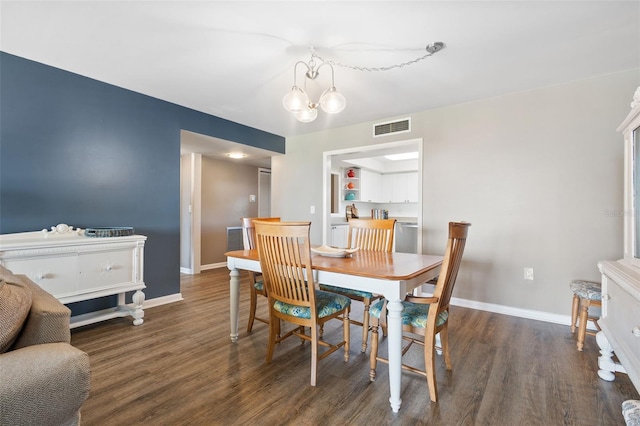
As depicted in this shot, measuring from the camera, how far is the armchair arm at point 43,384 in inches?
28.2

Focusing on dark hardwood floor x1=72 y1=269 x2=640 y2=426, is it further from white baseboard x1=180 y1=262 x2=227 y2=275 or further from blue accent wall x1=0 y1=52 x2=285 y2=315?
white baseboard x1=180 y1=262 x2=227 y2=275

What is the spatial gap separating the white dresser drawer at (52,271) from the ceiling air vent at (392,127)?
3.55 meters

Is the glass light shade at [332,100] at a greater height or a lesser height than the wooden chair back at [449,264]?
greater

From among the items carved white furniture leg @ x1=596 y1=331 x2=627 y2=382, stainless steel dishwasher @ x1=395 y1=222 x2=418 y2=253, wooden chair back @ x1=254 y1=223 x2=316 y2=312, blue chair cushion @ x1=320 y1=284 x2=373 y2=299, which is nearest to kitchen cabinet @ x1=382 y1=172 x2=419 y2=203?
stainless steel dishwasher @ x1=395 y1=222 x2=418 y2=253

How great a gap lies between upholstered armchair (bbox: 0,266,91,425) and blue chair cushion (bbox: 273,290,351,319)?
1.18 metres

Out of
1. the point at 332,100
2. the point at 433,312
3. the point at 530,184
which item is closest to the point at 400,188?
the point at 530,184

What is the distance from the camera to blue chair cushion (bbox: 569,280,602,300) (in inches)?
91.1

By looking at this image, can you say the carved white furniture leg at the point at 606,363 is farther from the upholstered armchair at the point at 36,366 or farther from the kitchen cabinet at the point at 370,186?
the kitchen cabinet at the point at 370,186

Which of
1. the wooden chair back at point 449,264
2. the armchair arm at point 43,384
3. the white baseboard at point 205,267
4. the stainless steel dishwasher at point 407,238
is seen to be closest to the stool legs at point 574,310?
the wooden chair back at point 449,264

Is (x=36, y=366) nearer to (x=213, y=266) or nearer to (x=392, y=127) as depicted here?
(x=392, y=127)

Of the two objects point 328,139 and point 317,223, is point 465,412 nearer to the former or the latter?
point 317,223

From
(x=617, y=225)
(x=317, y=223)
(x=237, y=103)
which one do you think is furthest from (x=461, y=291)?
(x=237, y=103)

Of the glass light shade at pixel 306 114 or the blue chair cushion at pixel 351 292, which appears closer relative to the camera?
the blue chair cushion at pixel 351 292

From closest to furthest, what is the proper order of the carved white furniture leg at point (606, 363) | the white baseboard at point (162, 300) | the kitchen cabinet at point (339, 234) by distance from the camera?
the carved white furniture leg at point (606, 363), the white baseboard at point (162, 300), the kitchen cabinet at point (339, 234)
